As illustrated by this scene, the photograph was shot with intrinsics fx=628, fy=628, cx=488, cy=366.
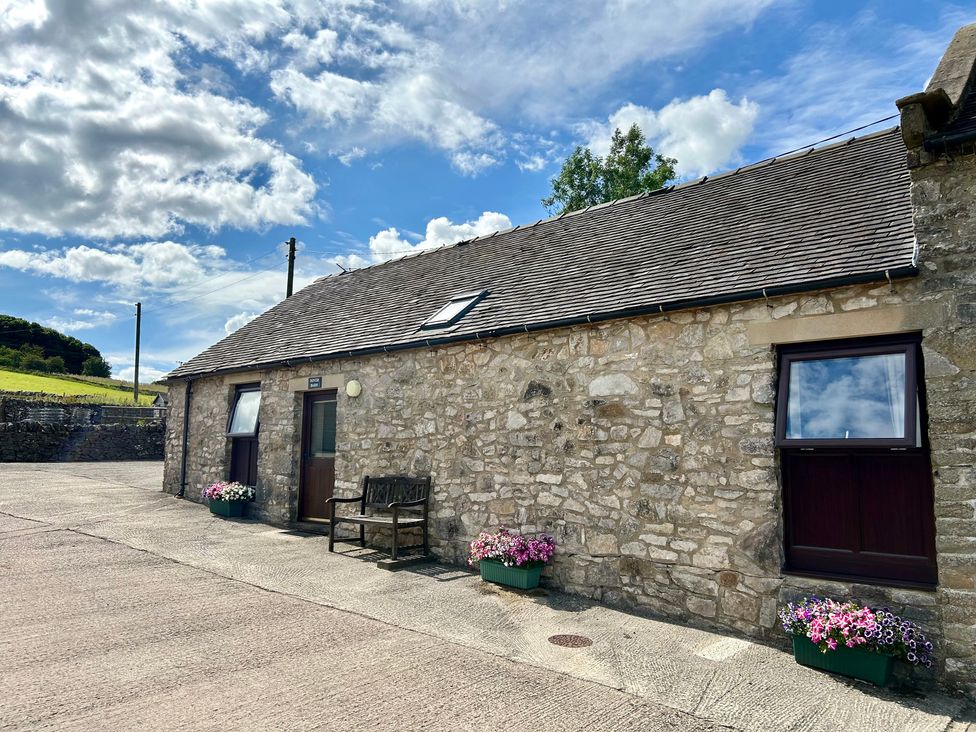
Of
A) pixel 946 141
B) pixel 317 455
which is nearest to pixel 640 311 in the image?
pixel 946 141

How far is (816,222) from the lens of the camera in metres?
7.11

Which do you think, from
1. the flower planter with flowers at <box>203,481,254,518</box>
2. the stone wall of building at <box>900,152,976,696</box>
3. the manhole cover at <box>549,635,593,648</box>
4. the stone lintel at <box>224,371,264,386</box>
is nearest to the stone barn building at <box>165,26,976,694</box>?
the stone wall of building at <box>900,152,976,696</box>

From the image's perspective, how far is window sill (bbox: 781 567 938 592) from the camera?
5.05 metres

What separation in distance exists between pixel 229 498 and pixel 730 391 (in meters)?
9.49

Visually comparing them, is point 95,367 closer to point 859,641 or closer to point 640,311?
point 640,311

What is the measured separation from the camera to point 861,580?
5.32 m

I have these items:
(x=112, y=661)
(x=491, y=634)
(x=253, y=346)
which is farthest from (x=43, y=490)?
(x=491, y=634)

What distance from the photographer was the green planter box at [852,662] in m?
4.79

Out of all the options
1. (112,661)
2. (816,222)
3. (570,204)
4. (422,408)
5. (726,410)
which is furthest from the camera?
(570,204)

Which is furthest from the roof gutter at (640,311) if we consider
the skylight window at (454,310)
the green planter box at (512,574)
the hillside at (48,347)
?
the hillside at (48,347)

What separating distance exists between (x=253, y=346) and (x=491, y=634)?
9548mm

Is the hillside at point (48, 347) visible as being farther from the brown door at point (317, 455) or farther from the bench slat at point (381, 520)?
the bench slat at point (381, 520)

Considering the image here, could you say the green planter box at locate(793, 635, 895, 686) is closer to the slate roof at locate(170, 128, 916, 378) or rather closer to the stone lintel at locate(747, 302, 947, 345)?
the stone lintel at locate(747, 302, 947, 345)

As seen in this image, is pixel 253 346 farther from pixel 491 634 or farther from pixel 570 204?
pixel 570 204
